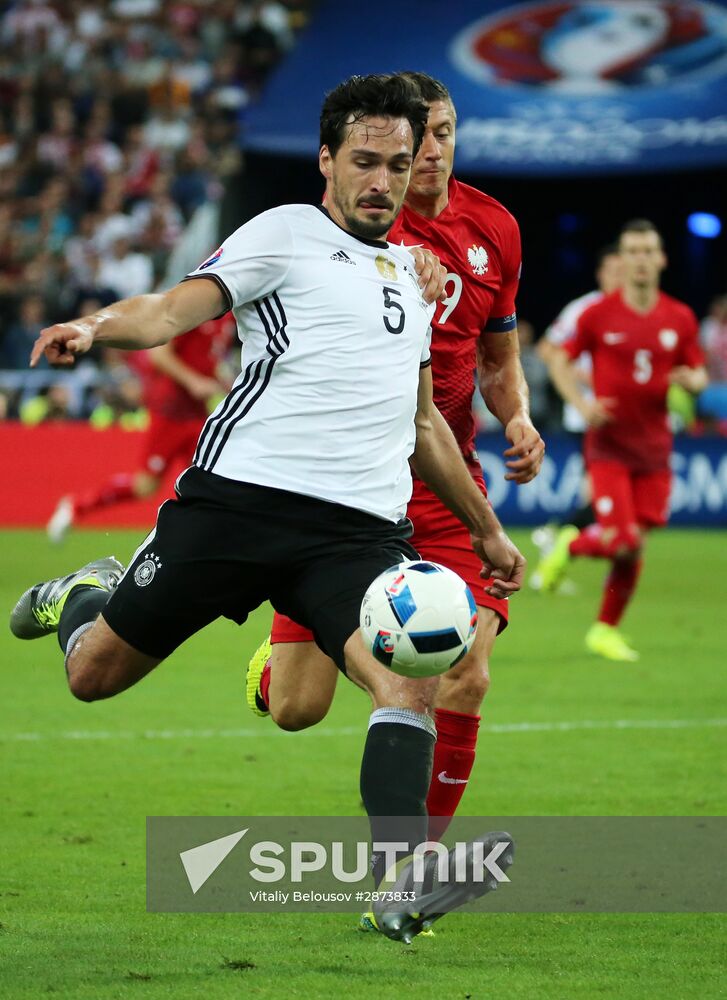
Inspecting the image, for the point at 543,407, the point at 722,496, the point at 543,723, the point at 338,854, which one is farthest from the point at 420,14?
the point at 338,854

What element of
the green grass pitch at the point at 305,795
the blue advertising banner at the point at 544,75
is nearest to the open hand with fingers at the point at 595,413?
the green grass pitch at the point at 305,795

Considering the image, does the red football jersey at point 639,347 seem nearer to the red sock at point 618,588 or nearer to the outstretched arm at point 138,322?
the red sock at point 618,588

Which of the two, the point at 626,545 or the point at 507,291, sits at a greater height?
the point at 507,291

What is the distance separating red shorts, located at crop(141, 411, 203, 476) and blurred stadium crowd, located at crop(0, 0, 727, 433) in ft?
17.5

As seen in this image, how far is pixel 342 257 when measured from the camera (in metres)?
4.79

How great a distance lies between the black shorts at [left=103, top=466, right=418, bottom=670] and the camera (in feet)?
15.4

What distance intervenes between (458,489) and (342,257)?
0.84 meters

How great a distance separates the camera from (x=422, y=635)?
4355 mm

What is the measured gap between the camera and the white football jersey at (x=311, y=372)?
185 inches

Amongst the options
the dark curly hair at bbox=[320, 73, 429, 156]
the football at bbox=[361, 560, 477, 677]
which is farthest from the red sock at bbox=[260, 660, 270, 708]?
the dark curly hair at bbox=[320, 73, 429, 156]

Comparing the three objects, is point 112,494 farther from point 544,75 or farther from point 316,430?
point 316,430

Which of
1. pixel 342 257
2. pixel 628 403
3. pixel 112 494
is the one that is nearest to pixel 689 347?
pixel 628 403

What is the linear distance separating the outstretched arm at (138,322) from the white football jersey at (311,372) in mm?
101

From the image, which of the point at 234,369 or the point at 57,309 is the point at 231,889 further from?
the point at 57,309
